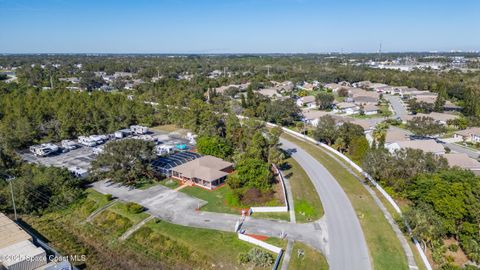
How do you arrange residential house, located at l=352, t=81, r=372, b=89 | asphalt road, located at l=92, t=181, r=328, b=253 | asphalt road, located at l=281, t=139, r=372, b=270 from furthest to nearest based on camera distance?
residential house, located at l=352, t=81, r=372, b=89 → asphalt road, located at l=92, t=181, r=328, b=253 → asphalt road, located at l=281, t=139, r=372, b=270

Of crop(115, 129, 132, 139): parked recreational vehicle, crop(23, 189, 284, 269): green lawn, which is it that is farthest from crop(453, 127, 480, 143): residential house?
crop(115, 129, 132, 139): parked recreational vehicle

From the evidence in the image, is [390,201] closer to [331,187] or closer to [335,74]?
[331,187]

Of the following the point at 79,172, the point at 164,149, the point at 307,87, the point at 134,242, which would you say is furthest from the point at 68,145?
the point at 307,87

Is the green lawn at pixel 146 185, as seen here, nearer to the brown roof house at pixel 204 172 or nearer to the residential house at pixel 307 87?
the brown roof house at pixel 204 172

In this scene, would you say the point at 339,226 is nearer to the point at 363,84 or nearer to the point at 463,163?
the point at 463,163

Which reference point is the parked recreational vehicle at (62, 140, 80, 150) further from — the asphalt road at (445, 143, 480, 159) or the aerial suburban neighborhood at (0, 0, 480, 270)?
the asphalt road at (445, 143, 480, 159)

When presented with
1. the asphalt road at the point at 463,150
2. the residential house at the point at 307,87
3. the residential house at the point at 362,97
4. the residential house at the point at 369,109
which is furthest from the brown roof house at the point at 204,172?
the residential house at the point at 307,87

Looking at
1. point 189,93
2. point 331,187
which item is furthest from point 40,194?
point 189,93
